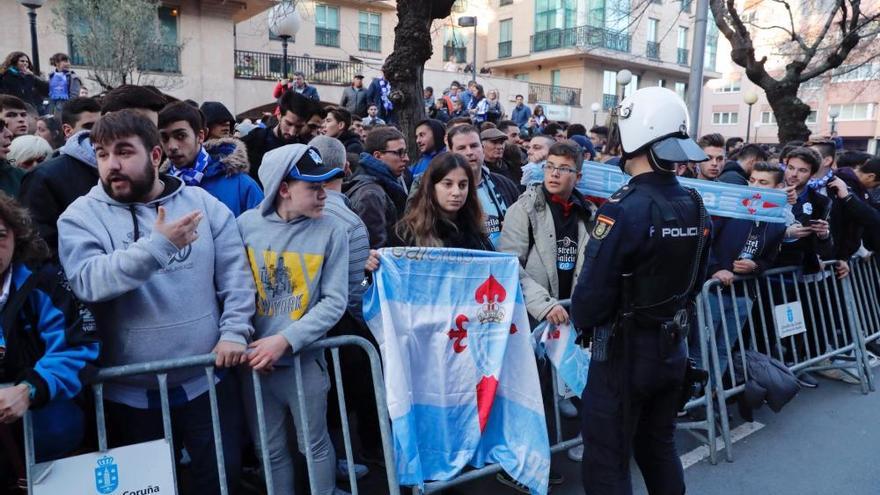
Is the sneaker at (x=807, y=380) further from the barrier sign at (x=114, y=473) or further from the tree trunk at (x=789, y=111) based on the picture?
the tree trunk at (x=789, y=111)

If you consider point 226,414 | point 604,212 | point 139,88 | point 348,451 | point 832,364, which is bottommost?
point 832,364

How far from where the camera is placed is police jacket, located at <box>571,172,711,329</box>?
2717mm

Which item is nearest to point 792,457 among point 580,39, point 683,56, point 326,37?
point 326,37

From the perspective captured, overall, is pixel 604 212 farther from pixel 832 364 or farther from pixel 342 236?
pixel 832 364

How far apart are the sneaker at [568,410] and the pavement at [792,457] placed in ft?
0.43

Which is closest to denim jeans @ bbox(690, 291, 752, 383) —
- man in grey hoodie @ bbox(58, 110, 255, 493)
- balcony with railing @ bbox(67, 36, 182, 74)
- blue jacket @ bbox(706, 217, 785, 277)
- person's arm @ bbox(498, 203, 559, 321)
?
blue jacket @ bbox(706, 217, 785, 277)

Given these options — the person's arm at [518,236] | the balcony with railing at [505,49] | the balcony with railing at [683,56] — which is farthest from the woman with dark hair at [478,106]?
the balcony with railing at [683,56]

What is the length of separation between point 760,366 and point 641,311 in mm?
2422

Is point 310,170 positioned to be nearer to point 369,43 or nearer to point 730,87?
point 369,43

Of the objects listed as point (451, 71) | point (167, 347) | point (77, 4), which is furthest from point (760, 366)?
point (451, 71)

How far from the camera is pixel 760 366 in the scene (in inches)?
182

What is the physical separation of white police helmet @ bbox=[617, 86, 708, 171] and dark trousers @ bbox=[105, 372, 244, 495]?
2.27m

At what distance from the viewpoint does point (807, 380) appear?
5617 millimetres

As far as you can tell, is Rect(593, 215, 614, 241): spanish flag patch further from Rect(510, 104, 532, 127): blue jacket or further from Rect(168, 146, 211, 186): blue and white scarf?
Rect(510, 104, 532, 127): blue jacket
